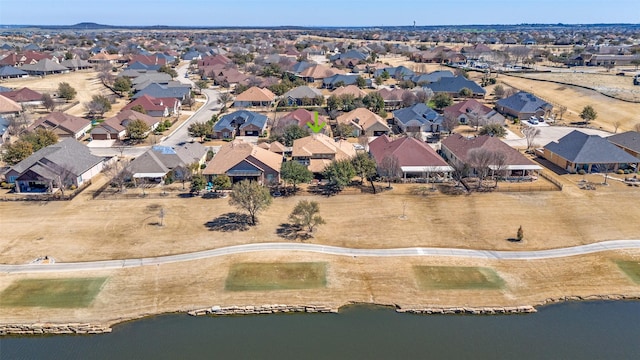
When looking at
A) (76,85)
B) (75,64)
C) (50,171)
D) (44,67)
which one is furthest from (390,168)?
(75,64)

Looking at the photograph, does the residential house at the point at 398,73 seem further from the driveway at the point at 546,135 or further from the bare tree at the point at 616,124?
the bare tree at the point at 616,124

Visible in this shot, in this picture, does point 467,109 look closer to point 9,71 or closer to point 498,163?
point 498,163

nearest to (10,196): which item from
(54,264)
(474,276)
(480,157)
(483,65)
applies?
(54,264)

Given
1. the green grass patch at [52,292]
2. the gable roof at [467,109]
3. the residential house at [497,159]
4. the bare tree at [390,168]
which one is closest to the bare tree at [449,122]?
the gable roof at [467,109]

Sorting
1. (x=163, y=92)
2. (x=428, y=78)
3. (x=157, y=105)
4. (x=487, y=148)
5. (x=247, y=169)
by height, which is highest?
(x=428, y=78)

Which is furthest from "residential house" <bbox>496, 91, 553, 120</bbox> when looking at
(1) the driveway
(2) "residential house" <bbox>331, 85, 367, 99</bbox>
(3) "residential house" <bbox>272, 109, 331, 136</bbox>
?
(3) "residential house" <bbox>272, 109, 331, 136</bbox>

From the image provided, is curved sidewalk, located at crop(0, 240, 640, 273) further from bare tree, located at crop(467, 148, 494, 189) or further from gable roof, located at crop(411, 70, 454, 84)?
gable roof, located at crop(411, 70, 454, 84)
